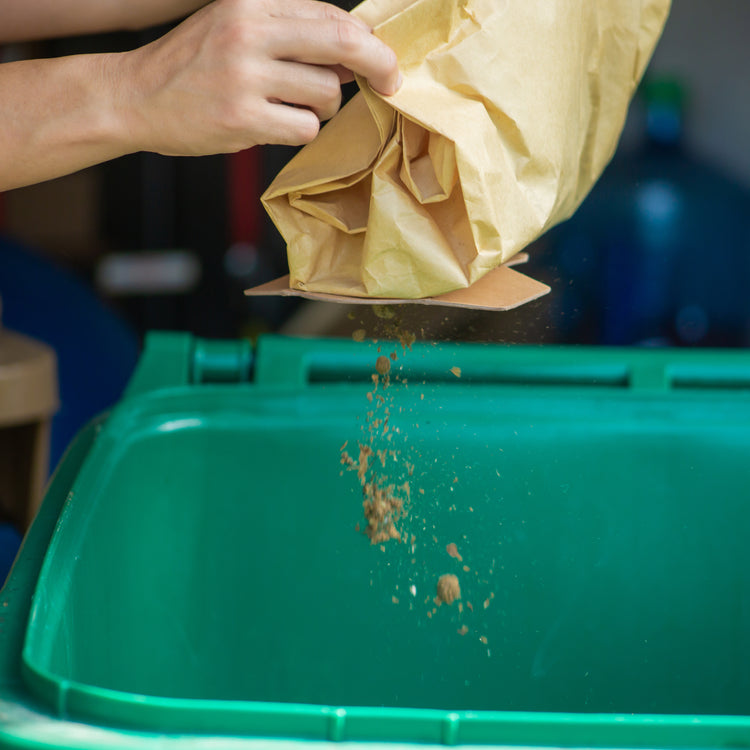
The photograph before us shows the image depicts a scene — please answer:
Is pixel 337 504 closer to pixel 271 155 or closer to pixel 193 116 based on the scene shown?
pixel 193 116

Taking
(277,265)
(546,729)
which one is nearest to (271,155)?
(277,265)

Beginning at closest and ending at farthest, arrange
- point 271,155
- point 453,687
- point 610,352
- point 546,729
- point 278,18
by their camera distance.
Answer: point 546,729 → point 278,18 → point 453,687 → point 610,352 → point 271,155

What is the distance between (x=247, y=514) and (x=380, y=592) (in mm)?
140

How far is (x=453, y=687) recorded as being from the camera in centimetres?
79

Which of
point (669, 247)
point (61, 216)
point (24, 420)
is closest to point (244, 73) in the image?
point (24, 420)

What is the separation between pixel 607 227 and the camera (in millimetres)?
1865

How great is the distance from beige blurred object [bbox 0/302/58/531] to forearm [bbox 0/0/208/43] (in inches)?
21.4

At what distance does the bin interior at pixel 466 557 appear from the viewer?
79cm

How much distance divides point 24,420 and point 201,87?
2.83ft

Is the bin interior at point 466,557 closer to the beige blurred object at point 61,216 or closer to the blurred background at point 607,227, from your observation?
the blurred background at point 607,227

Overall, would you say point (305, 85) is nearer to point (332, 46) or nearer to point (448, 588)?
point (332, 46)

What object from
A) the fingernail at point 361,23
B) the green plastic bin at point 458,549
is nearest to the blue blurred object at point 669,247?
the green plastic bin at point 458,549

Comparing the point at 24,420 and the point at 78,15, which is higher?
the point at 78,15

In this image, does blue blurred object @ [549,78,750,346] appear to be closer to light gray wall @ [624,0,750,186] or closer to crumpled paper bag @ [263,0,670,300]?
light gray wall @ [624,0,750,186]
